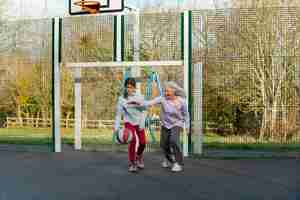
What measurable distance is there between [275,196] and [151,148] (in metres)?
5.71

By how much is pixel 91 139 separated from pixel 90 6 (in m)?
3.32

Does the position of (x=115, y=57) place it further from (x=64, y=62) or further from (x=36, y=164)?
(x=36, y=164)

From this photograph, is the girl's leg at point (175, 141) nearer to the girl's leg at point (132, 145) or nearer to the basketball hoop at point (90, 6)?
the girl's leg at point (132, 145)

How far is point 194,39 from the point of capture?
1177 centimetres

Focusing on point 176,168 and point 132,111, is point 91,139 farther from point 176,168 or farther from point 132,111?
point 176,168

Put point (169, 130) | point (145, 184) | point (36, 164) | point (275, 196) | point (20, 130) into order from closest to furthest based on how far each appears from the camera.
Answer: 1. point (275, 196)
2. point (145, 184)
3. point (169, 130)
4. point (36, 164)
5. point (20, 130)

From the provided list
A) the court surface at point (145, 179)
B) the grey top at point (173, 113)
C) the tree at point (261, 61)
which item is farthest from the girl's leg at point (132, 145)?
the tree at point (261, 61)

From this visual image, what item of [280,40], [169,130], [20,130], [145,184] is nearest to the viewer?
[145,184]

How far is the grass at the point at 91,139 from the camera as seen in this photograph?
11.9m

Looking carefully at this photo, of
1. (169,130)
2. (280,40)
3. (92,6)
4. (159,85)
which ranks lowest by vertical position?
(169,130)

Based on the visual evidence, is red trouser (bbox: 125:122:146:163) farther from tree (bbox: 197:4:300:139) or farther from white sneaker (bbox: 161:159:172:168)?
tree (bbox: 197:4:300:139)

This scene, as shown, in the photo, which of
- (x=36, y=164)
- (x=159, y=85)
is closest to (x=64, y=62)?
(x=159, y=85)

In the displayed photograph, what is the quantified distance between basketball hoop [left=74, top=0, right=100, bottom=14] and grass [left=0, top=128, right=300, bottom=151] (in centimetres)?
296

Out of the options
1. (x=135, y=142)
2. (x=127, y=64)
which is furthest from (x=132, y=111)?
(x=127, y=64)
